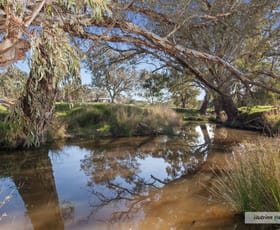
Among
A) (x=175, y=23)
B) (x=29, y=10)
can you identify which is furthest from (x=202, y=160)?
(x=29, y=10)

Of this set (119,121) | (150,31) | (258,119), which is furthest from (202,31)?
(258,119)

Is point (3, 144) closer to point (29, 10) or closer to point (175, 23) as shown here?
point (29, 10)

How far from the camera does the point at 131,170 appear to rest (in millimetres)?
4906

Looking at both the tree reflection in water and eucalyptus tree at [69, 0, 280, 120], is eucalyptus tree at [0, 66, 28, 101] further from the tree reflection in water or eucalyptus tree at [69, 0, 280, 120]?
the tree reflection in water

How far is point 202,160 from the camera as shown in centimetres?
563

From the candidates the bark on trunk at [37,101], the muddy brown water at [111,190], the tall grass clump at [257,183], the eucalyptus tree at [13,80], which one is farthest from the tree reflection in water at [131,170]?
the eucalyptus tree at [13,80]

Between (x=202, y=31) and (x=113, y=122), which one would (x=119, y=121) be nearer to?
(x=113, y=122)

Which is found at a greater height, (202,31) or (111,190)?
(202,31)

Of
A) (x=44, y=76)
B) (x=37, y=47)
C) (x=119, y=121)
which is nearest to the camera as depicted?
(x=37, y=47)

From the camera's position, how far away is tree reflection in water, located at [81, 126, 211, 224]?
3.21m

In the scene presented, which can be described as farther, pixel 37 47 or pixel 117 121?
pixel 117 121

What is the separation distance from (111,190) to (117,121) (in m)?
5.90

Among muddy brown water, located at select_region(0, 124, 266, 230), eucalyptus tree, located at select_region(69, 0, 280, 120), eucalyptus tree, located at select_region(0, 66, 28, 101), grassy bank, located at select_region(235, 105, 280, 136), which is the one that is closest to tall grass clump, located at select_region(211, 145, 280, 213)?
muddy brown water, located at select_region(0, 124, 266, 230)

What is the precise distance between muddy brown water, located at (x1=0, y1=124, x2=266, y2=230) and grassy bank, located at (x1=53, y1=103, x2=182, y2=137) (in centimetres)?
255
